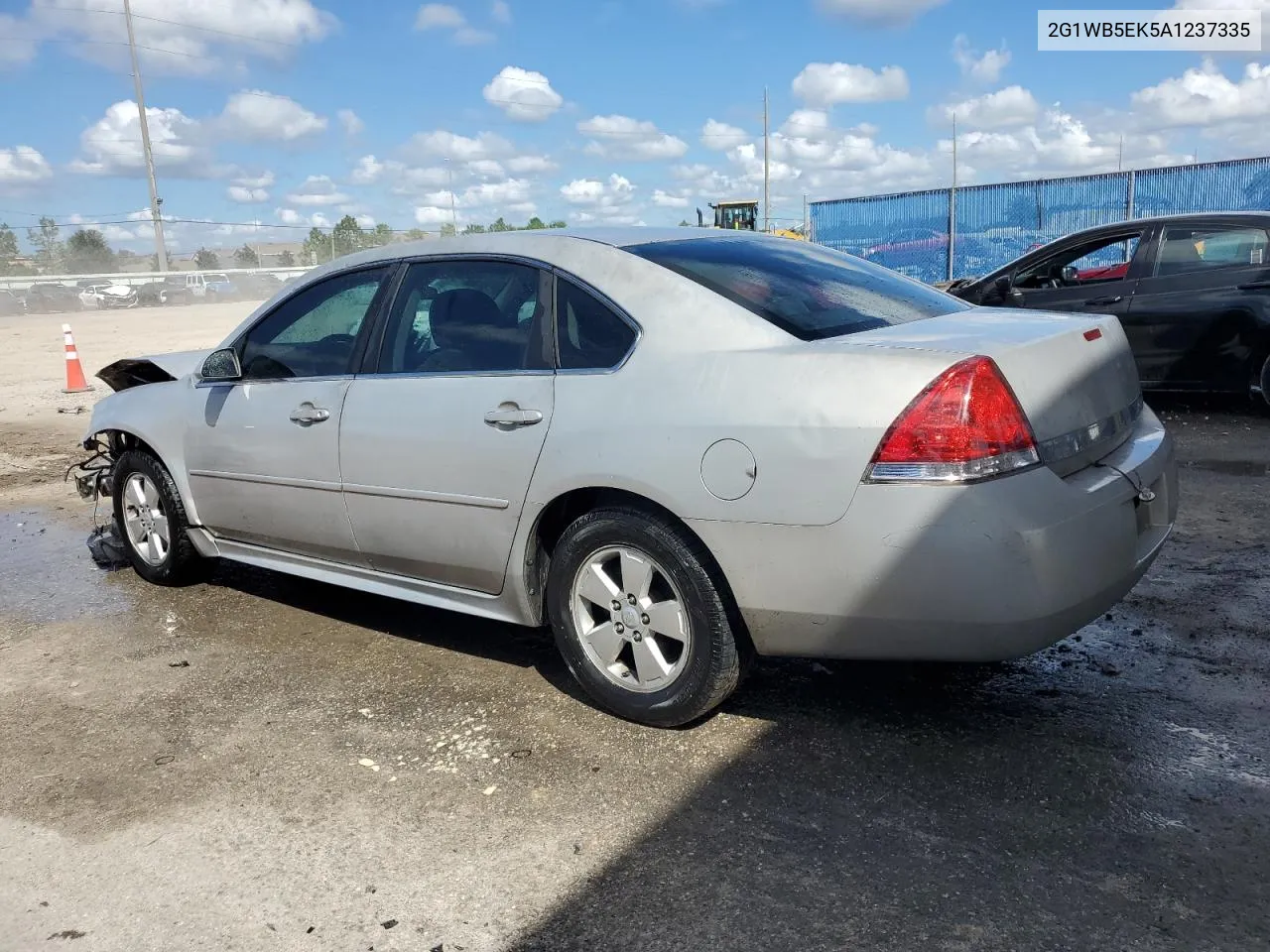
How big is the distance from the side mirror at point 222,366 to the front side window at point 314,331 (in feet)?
0.13

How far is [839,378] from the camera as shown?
2805 mm

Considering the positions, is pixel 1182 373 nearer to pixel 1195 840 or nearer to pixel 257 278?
pixel 1195 840

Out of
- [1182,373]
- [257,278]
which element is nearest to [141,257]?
[257,278]

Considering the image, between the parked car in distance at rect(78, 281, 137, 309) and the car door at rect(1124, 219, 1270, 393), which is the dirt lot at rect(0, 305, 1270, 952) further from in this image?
the parked car in distance at rect(78, 281, 137, 309)

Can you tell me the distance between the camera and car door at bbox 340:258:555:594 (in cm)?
346

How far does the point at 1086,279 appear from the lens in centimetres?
864

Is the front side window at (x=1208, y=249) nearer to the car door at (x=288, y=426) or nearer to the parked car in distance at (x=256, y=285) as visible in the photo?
the car door at (x=288, y=426)

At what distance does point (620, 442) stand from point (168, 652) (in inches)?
95.6

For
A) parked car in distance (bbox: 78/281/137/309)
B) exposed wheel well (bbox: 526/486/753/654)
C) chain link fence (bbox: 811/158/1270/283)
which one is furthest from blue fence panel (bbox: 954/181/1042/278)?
parked car in distance (bbox: 78/281/137/309)

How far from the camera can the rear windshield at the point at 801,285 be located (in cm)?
321

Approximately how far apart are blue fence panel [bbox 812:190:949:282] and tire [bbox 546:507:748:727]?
27401mm

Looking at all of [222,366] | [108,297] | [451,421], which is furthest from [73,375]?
[108,297]

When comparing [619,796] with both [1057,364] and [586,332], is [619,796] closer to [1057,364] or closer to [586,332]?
[586,332]

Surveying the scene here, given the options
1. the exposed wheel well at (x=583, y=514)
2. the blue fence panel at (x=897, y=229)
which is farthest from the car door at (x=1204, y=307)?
the blue fence panel at (x=897, y=229)
